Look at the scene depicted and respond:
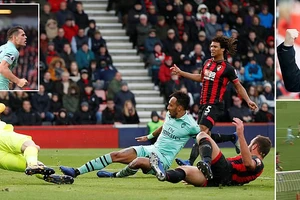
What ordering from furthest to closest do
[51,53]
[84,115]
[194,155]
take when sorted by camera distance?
[51,53]
[84,115]
[194,155]

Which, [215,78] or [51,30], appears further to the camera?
Result: [51,30]

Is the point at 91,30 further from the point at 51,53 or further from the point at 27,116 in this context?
the point at 27,116

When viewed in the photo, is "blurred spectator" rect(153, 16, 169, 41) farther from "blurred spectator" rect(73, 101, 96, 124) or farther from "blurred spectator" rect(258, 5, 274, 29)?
"blurred spectator" rect(73, 101, 96, 124)

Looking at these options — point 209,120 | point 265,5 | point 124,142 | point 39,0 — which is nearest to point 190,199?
point 209,120

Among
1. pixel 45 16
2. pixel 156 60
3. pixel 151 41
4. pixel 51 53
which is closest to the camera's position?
pixel 51 53

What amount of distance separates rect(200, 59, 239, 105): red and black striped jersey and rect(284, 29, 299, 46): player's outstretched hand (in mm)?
6724

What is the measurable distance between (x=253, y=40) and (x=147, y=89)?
3.69 metres

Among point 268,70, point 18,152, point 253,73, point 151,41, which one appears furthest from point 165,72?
point 18,152

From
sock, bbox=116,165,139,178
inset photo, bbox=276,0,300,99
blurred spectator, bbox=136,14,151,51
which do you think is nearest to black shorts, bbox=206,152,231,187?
sock, bbox=116,165,139,178

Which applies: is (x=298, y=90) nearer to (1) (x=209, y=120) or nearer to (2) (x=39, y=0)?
(1) (x=209, y=120)

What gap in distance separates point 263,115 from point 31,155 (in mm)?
14806

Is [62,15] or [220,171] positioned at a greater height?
[62,15]

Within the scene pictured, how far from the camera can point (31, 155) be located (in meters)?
9.73

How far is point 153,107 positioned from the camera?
987 inches
